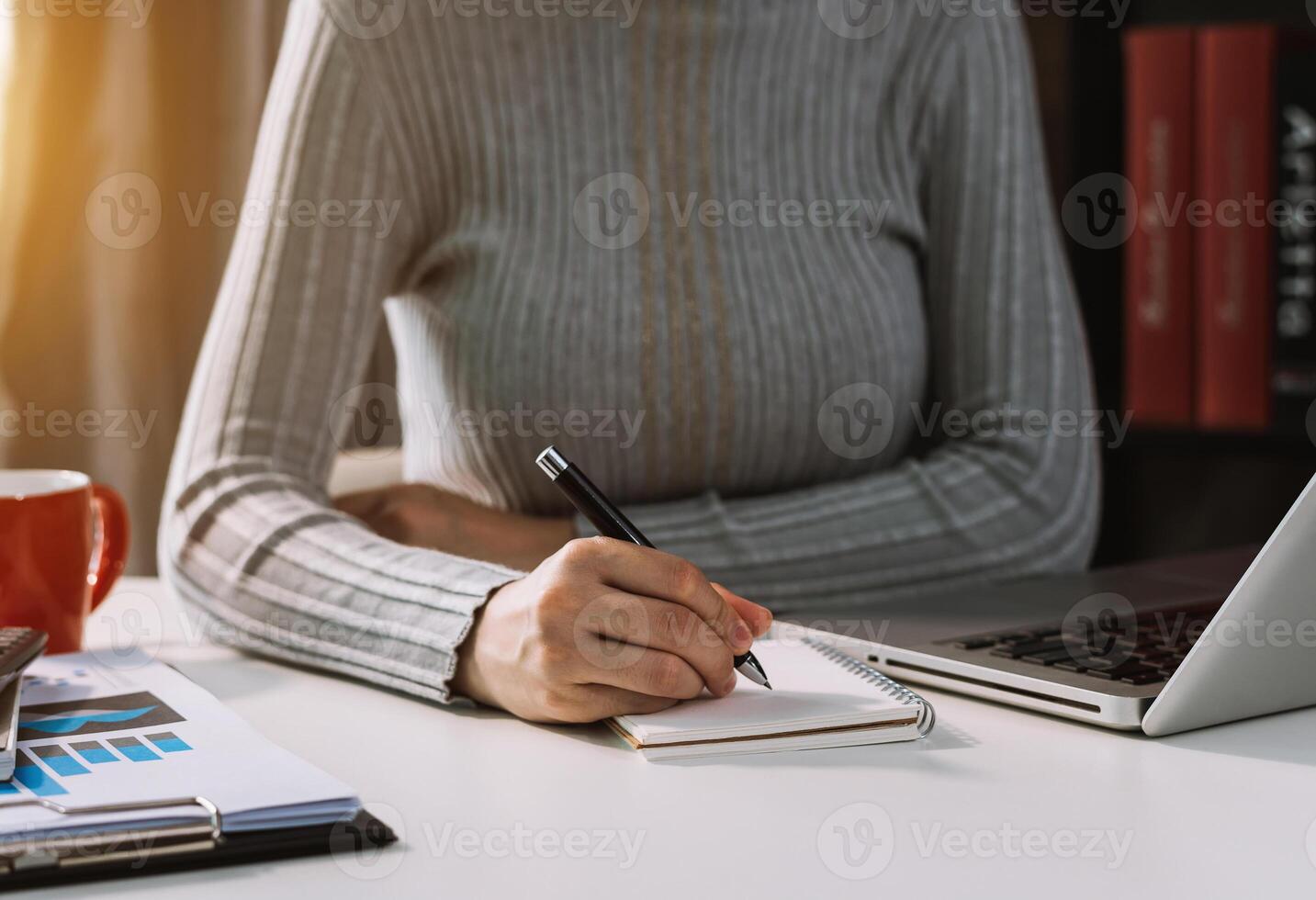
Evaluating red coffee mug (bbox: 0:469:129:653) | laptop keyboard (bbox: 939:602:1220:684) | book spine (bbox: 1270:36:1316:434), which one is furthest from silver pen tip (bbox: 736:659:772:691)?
book spine (bbox: 1270:36:1316:434)

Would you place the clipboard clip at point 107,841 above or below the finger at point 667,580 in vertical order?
below

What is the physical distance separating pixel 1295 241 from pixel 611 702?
120cm

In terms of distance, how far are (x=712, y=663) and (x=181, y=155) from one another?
1186 millimetres

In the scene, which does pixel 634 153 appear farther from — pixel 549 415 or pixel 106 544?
pixel 106 544

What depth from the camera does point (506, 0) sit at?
1011 millimetres

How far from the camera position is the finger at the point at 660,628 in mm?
595

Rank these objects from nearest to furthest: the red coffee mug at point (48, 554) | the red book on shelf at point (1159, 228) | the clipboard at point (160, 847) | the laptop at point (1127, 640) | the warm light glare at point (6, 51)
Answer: the clipboard at point (160, 847) < the laptop at point (1127, 640) < the red coffee mug at point (48, 554) < the warm light glare at point (6, 51) < the red book on shelf at point (1159, 228)

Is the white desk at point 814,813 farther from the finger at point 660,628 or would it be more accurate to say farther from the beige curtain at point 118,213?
the beige curtain at point 118,213

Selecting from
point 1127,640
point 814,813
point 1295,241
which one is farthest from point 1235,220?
point 814,813

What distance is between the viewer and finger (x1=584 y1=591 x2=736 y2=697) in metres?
0.60

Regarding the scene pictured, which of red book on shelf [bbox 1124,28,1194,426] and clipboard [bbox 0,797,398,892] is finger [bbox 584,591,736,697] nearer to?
clipboard [bbox 0,797,398,892]

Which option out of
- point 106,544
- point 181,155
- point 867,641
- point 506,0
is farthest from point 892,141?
point 181,155

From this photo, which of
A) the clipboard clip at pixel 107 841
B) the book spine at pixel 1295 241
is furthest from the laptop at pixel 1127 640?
the book spine at pixel 1295 241

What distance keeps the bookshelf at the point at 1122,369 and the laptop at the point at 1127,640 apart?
881mm
